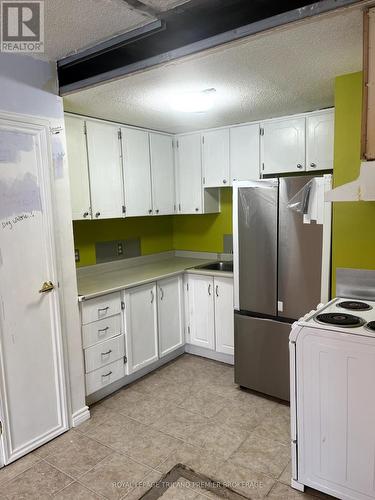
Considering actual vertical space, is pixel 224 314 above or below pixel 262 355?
above

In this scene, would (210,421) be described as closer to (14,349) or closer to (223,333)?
(223,333)

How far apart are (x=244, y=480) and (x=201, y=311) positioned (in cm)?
169

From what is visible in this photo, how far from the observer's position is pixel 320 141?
3004 millimetres

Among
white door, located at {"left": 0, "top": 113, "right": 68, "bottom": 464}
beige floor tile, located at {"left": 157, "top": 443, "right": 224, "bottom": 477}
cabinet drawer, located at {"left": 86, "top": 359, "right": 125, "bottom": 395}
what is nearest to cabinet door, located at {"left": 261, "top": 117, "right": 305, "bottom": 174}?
white door, located at {"left": 0, "top": 113, "right": 68, "bottom": 464}

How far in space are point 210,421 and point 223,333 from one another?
958mm

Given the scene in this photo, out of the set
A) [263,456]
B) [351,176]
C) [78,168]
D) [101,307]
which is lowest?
[263,456]

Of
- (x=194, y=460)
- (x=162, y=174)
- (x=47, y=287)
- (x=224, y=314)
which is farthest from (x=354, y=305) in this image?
(x=162, y=174)

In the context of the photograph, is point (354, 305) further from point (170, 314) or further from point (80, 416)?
point (80, 416)

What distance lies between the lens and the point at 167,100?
8.71ft

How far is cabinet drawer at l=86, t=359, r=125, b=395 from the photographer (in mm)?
2824


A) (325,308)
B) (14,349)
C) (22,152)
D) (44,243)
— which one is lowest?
(14,349)

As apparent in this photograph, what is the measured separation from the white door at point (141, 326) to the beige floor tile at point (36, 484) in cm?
108

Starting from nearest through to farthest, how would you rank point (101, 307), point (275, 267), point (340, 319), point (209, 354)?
point (340, 319), point (275, 267), point (101, 307), point (209, 354)

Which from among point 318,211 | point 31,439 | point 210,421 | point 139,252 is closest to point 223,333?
point 210,421
